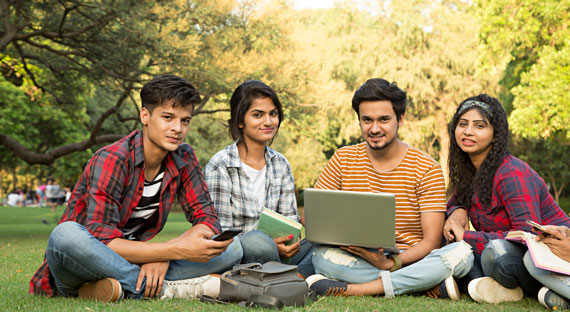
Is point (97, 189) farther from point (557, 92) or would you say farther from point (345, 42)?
point (345, 42)

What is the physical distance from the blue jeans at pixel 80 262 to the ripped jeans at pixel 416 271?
1.37m

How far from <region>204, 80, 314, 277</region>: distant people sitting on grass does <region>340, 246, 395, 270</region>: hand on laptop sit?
20.8 inches

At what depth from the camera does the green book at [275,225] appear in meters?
3.98

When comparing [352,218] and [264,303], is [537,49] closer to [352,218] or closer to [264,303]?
[352,218]

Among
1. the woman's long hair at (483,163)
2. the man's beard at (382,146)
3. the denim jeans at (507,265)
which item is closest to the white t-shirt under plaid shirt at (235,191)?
the man's beard at (382,146)

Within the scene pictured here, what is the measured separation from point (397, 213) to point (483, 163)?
28.0 inches

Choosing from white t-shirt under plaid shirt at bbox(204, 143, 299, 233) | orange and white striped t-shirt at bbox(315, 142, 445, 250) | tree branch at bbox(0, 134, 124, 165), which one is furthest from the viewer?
tree branch at bbox(0, 134, 124, 165)

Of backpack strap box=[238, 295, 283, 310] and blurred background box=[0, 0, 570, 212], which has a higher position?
blurred background box=[0, 0, 570, 212]

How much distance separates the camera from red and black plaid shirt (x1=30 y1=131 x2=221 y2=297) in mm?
3420

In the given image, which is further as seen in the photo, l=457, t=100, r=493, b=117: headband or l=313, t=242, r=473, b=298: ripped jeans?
l=457, t=100, r=493, b=117: headband

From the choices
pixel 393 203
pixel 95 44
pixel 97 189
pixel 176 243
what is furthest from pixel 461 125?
pixel 95 44

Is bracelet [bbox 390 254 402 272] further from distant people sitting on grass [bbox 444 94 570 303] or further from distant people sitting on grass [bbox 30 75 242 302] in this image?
distant people sitting on grass [bbox 30 75 242 302]

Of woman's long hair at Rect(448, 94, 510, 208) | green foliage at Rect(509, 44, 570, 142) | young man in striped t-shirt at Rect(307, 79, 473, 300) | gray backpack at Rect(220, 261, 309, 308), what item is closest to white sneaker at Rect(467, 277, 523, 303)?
young man in striped t-shirt at Rect(307, 79, 473, 300)

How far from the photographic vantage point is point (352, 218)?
3.59 metres
